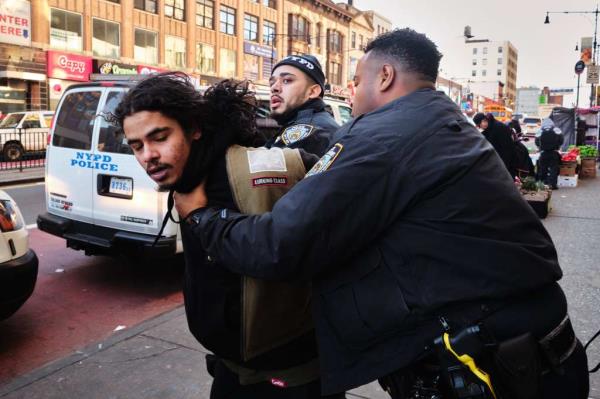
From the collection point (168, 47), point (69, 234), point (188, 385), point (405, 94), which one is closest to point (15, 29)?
point (168, 47)

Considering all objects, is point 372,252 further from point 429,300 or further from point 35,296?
point 35,296

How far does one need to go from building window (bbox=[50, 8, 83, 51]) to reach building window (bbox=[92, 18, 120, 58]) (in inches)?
33.4

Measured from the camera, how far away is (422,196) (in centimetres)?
145

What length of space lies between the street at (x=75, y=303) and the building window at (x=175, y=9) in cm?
2870

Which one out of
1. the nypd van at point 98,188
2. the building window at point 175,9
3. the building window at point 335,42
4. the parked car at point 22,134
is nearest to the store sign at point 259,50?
the building window at point 175,9

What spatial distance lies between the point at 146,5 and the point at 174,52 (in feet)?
10.5

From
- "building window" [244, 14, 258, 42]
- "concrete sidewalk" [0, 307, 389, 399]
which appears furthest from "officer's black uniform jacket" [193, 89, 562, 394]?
"building window" [244, 14, 258, 42]

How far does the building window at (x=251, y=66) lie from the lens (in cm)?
3981

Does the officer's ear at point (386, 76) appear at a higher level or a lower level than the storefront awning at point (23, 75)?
lower

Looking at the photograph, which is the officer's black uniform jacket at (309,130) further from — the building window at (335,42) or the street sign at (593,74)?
the building window at (335,42)

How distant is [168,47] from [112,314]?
101ft

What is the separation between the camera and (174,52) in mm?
33875

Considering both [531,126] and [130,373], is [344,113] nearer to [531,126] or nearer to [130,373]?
[130,373]

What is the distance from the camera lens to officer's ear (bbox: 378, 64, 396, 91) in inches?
66.6
